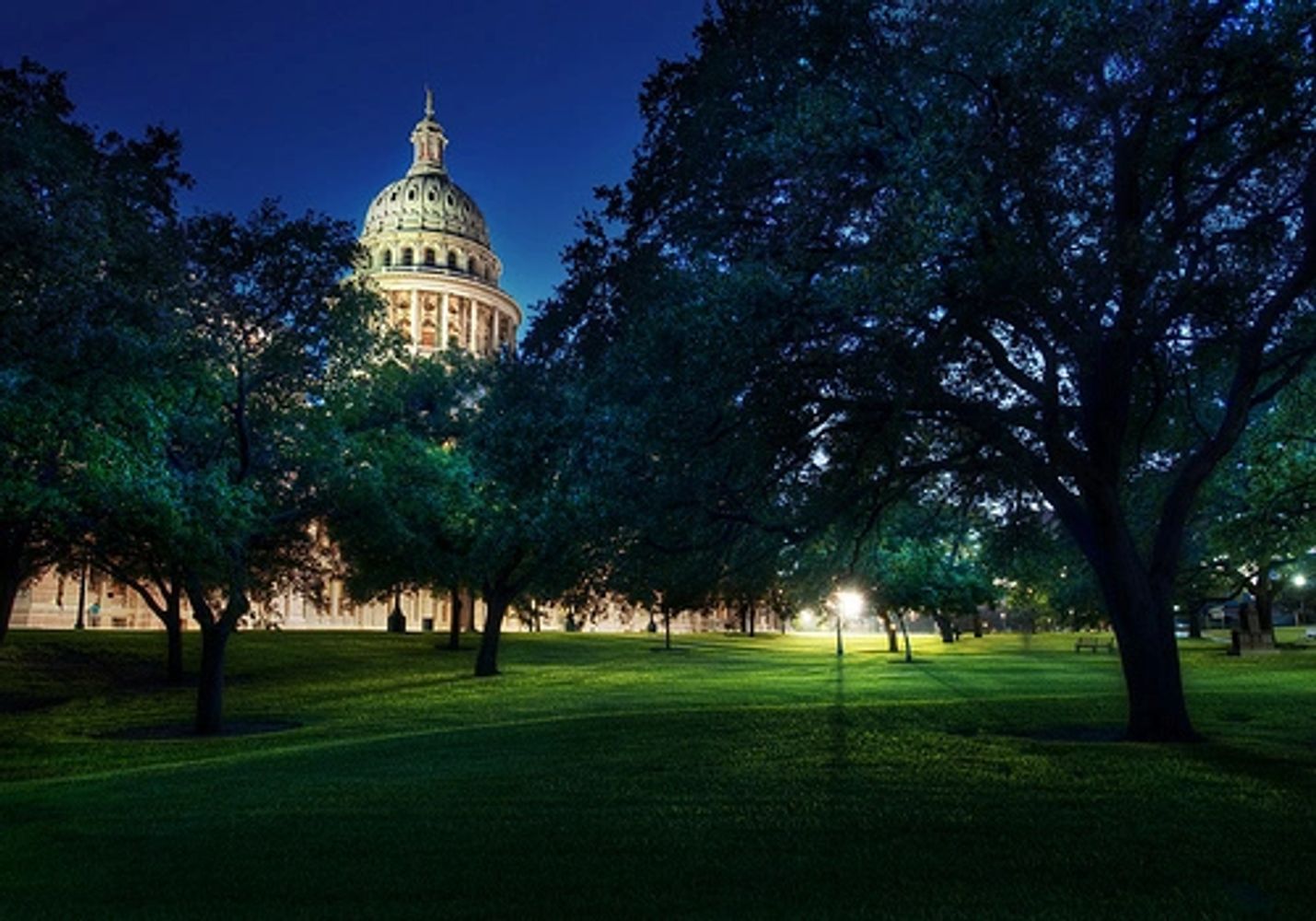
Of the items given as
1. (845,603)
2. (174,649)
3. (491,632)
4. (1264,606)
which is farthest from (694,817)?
(1264,606)

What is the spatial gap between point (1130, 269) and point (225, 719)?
23.5m

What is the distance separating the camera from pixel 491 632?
3800 centimetres

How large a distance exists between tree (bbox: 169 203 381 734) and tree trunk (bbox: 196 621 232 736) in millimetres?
25

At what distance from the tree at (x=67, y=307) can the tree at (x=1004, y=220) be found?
743 centimetres

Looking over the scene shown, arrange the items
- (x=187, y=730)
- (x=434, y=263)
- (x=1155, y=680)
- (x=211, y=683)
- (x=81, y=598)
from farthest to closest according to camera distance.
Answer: (x=434, y=263) < (x=81, y=598) < (x=187, y=730) < (x=211, y=683) < (x=1155, y=680)

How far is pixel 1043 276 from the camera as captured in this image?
1199cm

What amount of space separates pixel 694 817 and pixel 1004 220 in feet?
27.2

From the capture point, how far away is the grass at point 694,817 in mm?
7484

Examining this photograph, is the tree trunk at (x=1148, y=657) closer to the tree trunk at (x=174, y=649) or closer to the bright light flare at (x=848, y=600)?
the tree trunk at (x=174, y=649)

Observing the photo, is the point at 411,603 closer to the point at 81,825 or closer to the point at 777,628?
the point at 777,628

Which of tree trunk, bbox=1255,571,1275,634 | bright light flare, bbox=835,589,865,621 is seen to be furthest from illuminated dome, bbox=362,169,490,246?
tree trunk, bbox=1255,571,1275,634

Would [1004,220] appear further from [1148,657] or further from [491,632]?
[491,632]

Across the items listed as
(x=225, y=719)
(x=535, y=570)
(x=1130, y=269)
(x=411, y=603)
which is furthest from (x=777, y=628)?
(x=1130, y=269)

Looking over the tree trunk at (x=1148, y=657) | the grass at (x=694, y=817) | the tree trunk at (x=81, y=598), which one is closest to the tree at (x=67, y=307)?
the grass at (x=694, y=817)
